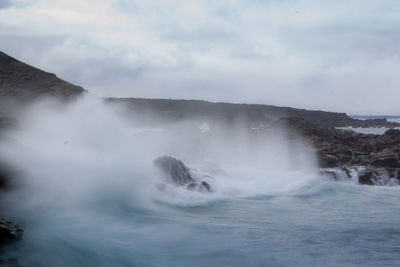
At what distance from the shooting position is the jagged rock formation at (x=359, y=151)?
51.3 ft

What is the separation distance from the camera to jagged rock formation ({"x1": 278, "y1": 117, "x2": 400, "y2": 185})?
15648mm

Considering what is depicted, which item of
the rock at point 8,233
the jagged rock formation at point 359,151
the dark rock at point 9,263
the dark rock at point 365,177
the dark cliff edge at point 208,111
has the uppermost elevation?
the dark cliff edge at point 208,111

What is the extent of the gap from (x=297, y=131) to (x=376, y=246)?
15.4 m

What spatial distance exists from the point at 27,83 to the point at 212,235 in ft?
52.5

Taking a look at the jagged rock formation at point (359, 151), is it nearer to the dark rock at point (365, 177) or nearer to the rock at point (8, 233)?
the dark rock at point (365, 177)

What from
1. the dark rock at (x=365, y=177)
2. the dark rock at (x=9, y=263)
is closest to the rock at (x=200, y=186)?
the dark rock at (x=365, y=177)

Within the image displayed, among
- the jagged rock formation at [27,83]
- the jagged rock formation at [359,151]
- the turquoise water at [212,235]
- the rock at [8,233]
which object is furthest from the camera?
the jagged rock formation at [27,83]

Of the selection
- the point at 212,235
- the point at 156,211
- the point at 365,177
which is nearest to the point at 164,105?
the point at 365,177

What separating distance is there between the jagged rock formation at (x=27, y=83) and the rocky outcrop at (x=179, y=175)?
23.5 feet

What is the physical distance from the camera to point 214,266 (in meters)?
5.99

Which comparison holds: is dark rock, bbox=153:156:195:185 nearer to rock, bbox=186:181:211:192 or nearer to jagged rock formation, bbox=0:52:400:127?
rock, bbox=186:181:211:192

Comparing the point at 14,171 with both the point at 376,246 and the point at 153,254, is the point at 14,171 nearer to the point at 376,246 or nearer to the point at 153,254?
the point at 153,254

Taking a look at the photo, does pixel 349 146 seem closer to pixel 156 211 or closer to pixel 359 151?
pixel 359 151

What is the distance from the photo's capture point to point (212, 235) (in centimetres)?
761
